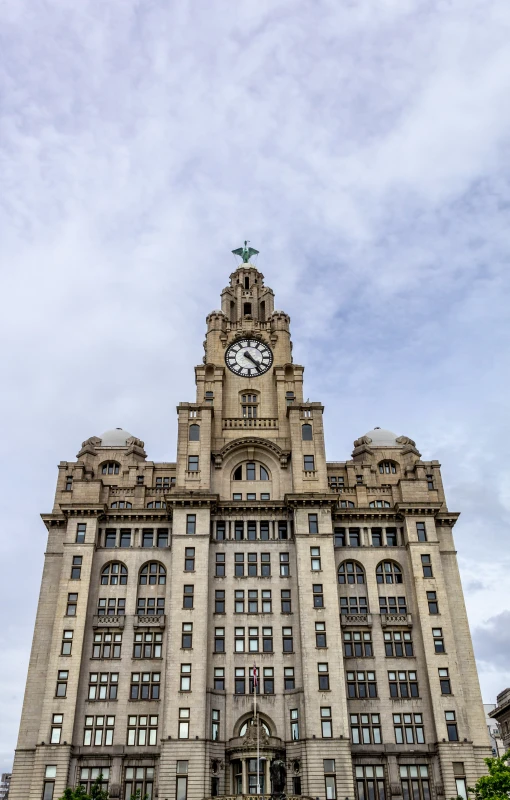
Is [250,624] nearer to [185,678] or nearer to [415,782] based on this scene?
[185,678]

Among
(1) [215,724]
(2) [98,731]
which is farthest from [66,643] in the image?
(1) [215,724]

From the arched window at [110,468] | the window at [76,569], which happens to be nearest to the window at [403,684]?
the window at [76,569]

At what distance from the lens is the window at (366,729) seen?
73.4 meters

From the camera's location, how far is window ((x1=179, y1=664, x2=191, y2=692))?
72250 millimetres

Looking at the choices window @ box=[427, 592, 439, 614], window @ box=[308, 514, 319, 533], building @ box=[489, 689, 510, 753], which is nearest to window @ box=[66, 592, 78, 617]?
window @ box=[308, 514, 319, 533]

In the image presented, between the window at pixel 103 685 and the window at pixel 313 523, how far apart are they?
2561cm

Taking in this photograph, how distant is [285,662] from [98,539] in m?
24.9

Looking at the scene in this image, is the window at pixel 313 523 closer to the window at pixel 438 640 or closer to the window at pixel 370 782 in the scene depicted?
the window at pixel 438 640

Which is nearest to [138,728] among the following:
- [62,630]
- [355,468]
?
[62,630]

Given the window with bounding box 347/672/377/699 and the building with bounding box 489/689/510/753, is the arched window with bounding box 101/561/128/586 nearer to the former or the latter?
the window with bounding box 347/672/377/699

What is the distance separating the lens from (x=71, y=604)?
7806cm

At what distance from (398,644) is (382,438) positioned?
95.3 feet

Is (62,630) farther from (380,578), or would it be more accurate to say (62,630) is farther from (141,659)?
(380,578)

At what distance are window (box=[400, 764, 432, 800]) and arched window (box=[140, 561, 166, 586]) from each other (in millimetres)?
31274
